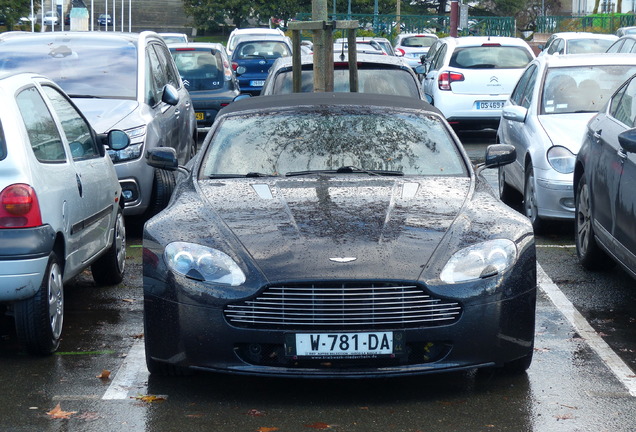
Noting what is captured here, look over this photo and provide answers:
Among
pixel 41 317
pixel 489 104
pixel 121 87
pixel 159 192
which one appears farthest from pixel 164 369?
pixel 489 104

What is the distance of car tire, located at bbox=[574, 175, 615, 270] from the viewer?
8.62 metres

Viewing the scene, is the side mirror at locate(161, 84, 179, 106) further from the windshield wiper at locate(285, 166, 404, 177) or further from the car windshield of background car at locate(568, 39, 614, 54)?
the car windshield of background car at locate(568, 39, 614, 54)

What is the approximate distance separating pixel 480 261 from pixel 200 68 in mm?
15686

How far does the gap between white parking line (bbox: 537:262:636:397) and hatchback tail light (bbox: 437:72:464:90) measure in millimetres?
10097

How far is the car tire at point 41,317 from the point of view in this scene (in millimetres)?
6180

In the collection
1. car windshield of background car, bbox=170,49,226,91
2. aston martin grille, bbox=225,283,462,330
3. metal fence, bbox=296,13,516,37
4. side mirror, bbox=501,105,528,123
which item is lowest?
metal fence, bbox=296,13,516,37

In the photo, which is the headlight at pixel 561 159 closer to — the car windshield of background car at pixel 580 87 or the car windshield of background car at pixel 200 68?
the car windshield of background car at pixel 580 87

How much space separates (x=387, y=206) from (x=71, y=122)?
2600 mm

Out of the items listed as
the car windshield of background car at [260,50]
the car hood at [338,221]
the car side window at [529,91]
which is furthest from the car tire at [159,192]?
the car windshield of background car at [260,50]

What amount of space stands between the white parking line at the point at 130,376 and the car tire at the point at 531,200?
469cm

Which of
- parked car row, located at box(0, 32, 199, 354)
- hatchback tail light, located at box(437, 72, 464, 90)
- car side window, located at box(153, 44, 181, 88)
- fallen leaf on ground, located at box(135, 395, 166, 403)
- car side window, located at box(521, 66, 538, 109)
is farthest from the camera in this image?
hatchback tail light, located at box(437, 72, 464, 90)

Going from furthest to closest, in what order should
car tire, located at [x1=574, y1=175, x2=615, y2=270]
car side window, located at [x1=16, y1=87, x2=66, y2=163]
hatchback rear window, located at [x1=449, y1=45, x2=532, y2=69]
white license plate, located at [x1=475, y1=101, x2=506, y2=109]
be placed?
hatchback rear window, located at [x1=449, y1=45, x2=532, y2=69] < white license plate, located at [x1=475, y1=101, x2=506, y2=109] < car tire, located at [x1=574, y1=175, x2=615, y2=270] < car side window, located at [x1=16, y1=87, x2=66, y2=163]

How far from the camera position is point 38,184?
6.25 meters

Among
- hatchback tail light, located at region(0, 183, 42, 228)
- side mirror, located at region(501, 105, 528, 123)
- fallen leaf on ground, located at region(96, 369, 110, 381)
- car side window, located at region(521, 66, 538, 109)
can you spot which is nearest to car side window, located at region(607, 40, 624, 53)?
car side window, located at region(521, 66, 538, 109)
